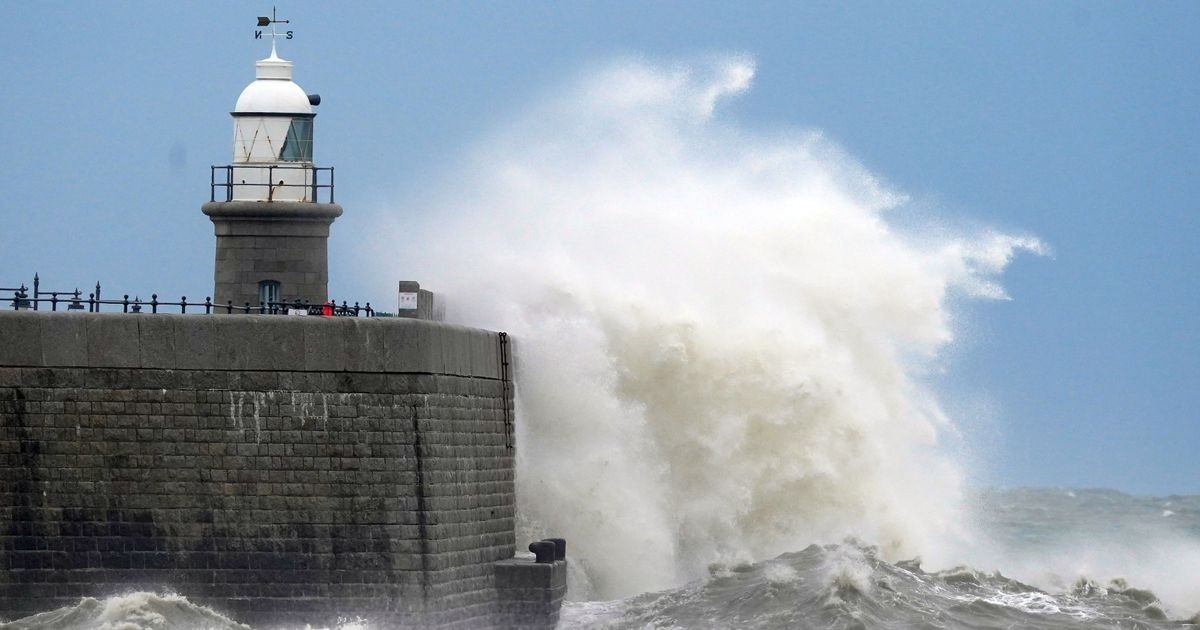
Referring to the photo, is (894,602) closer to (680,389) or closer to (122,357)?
(680,389)

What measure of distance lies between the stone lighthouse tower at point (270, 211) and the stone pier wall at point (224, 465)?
559 cm

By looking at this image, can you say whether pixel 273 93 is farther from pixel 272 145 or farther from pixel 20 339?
pixel 20 339

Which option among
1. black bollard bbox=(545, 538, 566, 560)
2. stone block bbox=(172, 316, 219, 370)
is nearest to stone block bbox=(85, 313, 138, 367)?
stone block bbox=(172, 316, 219, 370)

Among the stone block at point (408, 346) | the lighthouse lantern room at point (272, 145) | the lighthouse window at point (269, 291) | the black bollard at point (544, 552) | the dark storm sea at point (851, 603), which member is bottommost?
the dark storm sea at point (851, 603)

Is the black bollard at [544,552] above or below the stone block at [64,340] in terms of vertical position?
below

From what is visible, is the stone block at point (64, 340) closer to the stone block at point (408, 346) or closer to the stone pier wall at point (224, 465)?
the stone pier wall at point (224, 465)

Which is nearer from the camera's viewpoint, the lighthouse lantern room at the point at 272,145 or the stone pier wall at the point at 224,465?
the stone pier wall at the point at 224,465

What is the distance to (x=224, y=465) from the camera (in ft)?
59.8

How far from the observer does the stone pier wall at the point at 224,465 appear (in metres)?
18.1

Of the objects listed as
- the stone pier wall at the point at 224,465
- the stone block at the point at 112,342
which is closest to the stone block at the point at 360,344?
the stone pier wall at the point at 224,465

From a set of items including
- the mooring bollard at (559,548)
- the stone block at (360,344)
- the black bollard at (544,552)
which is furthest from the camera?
the mooring bollard at (559,548)

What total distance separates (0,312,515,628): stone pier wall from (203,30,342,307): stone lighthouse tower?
5593 mm

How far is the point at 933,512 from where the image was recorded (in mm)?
28703

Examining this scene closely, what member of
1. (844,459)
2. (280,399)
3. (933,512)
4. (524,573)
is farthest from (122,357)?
(933,512)
